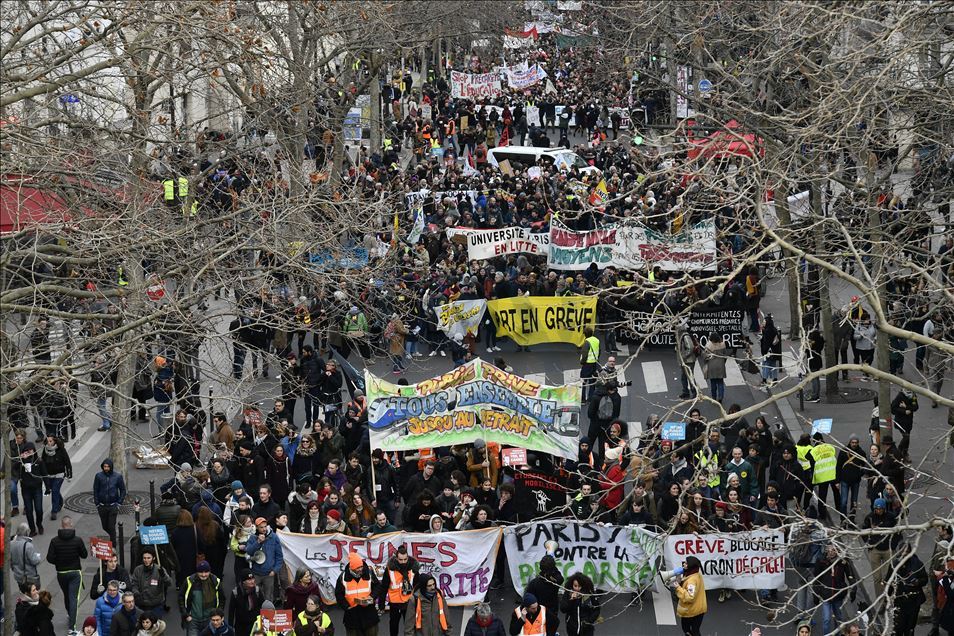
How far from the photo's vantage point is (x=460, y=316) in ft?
88.5

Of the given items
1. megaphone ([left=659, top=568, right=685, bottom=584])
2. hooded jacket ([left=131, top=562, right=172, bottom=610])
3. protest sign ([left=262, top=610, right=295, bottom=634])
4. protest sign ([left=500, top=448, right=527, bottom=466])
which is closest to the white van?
protest sign ([left=500, top=448, right=527, bottom=466])

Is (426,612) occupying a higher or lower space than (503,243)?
lower

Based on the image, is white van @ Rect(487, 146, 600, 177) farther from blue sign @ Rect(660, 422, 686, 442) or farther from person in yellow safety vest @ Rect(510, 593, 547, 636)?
person in yellow safety vest @ Rect(510, 593, 547, 636)

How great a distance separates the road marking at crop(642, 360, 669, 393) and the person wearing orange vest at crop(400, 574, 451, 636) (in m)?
9.79

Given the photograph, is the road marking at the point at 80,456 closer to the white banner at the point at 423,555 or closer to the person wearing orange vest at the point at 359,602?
the white banner at the point at 423,555

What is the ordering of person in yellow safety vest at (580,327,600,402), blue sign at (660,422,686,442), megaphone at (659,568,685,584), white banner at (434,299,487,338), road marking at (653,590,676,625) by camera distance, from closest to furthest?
megaphone at (659,568,685,584)
road marking at (653,590,676,625)
blue sign at (660,422,686,442)
person in yellow safety vest at (580,327,600,402)
white banner at (434,299,487,338)

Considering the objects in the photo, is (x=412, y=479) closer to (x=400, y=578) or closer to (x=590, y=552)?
(x=400, y=578)

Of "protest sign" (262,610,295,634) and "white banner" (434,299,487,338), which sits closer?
"protest sign" (262,610,295,634)

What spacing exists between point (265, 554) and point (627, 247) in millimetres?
13205

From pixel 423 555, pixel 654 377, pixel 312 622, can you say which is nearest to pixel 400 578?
pixel 423 555

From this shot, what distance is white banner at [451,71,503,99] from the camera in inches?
1922

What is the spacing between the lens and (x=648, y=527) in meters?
18.0

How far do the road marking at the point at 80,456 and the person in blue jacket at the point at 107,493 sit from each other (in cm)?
264

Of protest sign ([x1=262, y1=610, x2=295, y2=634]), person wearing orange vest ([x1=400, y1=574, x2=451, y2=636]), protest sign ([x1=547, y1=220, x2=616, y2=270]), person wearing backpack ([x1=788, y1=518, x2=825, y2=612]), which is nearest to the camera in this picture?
protest sign ([x1=262, y1=610, x2=295, y2=634])
